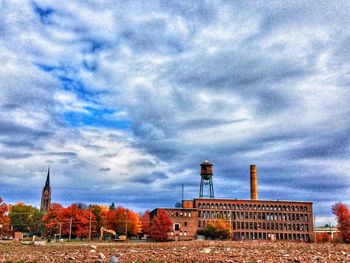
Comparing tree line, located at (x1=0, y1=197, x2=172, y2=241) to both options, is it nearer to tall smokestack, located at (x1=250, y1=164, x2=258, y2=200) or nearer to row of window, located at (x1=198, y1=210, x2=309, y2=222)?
row of window, located at (x1=198, y1=210, x2=309, y2=222)

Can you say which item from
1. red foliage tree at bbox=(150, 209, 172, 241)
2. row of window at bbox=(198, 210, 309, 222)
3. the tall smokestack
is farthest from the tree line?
the tall smokestack

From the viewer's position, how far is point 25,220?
450 feet

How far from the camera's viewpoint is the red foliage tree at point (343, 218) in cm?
10031

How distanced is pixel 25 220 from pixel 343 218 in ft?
333

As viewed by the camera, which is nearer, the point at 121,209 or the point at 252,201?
the point at 121,209

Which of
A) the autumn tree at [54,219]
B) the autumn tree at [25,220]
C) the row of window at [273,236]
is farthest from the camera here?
the autumn tree at [25,220]

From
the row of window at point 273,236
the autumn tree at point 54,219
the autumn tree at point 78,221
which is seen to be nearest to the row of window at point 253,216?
the row of window at point 273,236

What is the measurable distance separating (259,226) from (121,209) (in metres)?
44.4

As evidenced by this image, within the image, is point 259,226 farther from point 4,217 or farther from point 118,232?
point 4,217

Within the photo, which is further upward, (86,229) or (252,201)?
(252,201)

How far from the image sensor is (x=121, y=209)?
112688mm

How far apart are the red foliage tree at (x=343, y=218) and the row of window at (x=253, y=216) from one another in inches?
771

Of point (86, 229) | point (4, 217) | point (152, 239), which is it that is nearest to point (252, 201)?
point (152, 239)

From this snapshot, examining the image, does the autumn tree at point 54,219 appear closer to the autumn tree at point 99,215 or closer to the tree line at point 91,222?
the tree line at point 91,222
